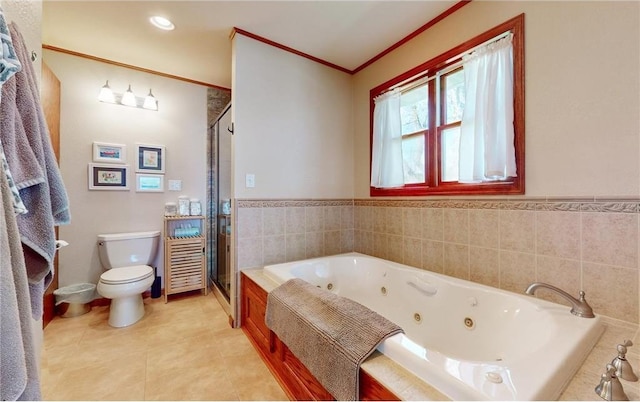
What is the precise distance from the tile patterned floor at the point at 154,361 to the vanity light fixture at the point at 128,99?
2.04m

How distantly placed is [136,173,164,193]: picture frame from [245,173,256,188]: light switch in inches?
50.2

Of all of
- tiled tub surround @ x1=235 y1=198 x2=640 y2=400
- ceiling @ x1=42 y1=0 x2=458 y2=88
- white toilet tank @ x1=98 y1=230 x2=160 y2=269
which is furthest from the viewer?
white toilet tank @ x1=98 y1=230 x2=160 y2=269

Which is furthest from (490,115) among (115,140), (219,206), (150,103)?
(115,140)

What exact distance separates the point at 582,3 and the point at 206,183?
3286 mm

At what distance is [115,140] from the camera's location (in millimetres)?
2533

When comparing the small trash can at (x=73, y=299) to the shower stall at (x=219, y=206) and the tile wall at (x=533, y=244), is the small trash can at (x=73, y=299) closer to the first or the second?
the shower stall at (x=219, y=206)

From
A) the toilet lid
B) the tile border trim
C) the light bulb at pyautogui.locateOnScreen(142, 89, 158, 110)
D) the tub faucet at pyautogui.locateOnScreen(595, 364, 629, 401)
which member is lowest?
the toilet lid

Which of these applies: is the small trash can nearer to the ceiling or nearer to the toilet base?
the toilet base

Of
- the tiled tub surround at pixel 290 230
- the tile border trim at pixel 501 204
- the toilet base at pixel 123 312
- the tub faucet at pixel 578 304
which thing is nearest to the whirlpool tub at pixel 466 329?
the tub faucet at pixel 578 304

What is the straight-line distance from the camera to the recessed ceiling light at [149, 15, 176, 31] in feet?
6.26

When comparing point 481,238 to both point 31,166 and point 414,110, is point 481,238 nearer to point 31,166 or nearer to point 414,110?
point 414,110

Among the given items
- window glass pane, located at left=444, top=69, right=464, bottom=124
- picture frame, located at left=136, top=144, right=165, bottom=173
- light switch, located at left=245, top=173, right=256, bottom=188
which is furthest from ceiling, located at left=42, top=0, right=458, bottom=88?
light switch, located at left=245, top=173, right=256, bottom=188

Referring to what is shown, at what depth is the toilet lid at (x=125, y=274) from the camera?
2023 mm

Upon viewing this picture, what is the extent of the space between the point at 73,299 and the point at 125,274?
0.58 m
